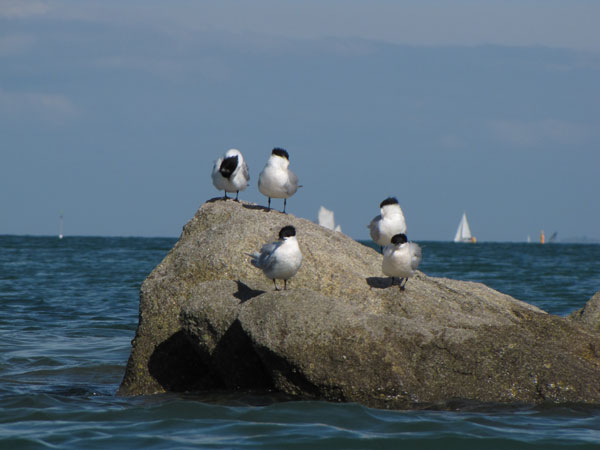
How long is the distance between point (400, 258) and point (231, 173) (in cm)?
376

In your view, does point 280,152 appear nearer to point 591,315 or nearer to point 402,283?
point 402,283

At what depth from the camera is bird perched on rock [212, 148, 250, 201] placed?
1245 centimetres

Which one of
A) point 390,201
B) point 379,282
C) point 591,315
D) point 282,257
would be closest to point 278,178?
point 390,201

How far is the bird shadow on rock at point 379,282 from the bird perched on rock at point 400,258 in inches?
7.2

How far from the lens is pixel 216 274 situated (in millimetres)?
10023

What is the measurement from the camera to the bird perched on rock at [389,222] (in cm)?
1115

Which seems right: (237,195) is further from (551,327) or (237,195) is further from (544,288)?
(544,288)

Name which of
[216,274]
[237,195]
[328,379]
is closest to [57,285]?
[237,195]

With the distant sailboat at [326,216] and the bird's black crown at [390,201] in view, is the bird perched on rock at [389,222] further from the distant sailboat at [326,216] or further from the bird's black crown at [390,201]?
the distant sailboat at [326,216]

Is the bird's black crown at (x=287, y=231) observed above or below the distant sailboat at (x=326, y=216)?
below

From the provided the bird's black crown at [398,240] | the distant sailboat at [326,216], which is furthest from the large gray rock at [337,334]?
the distant sailboat at [326,216]

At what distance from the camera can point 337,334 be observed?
8430 millimetres

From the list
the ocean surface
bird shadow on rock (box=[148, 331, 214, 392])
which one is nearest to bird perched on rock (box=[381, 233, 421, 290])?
the ocean surface

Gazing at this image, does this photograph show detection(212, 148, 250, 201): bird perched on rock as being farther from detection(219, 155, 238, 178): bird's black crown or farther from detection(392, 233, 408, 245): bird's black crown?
detection(392, 233, 408, 245): bird's black crown
